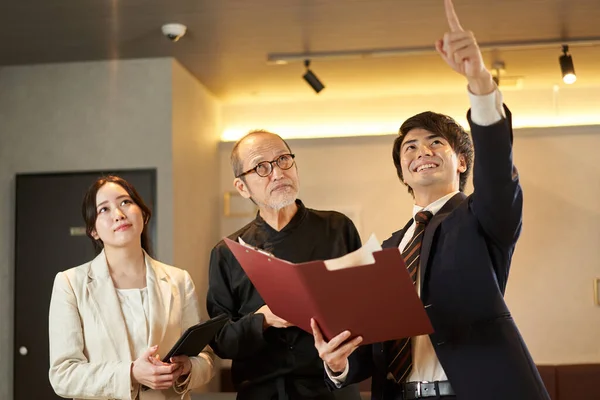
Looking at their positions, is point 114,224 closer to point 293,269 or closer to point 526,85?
point 293,269

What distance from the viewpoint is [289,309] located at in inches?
75.1

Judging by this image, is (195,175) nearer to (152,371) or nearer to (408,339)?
(152,371)

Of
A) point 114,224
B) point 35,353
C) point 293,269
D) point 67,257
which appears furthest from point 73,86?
point 293,269

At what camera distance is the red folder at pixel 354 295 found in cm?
159

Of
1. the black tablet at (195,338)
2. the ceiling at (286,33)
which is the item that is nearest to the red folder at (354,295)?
the black tablet at (195,338)

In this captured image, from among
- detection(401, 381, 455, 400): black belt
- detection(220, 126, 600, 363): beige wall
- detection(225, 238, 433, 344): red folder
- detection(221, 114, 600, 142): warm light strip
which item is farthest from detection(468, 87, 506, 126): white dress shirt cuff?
detection(221, 114, 600, 142): warm light strip

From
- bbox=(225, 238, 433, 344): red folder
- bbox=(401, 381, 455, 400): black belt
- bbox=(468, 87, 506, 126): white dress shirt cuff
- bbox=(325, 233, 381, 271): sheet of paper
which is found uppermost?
bbox=(468, 87, 506, 126): white dress shirt cuff

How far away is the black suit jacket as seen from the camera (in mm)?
1690

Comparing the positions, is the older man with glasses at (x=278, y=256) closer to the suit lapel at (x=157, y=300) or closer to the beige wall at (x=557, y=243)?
the suit lapel at (x=157, y=300)

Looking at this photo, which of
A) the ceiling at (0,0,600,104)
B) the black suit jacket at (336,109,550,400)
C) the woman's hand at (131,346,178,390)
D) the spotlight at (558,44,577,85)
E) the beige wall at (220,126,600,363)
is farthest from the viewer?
the beige wall at (220,126,600,363)

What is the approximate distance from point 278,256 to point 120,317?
21.7 inches

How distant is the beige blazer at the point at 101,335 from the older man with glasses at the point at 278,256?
0.14 metres

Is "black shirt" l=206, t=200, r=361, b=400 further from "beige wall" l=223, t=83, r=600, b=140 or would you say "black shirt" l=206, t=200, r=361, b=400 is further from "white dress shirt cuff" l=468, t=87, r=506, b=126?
"beige wall" l=223, t=83, r=600, b=140

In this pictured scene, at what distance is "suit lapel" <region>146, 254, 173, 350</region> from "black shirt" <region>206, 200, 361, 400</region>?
0.18m
